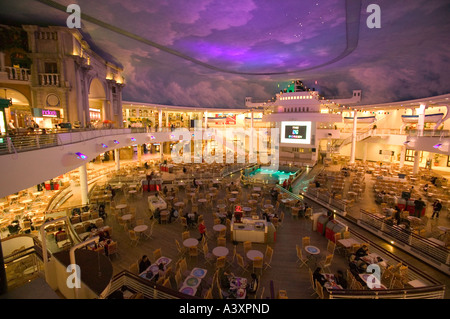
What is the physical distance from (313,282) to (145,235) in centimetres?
695

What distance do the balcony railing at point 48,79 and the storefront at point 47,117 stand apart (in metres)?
1.72

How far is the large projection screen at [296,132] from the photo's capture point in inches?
1135

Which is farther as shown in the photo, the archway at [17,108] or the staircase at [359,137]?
the staircase at [359,137]

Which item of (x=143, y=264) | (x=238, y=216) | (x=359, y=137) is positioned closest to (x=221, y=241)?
(x=238, y=216)

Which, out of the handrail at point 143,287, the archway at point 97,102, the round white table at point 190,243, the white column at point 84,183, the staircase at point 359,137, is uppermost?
the archway at point 97,102

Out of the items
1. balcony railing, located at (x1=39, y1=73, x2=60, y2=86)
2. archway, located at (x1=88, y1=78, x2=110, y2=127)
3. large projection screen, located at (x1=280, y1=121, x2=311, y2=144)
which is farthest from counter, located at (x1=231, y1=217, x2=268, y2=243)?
large projection screen, located at (x1=280, y1=121, x2=311, y2=144)

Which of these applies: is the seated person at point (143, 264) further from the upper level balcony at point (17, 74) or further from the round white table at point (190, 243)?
the upper level balcony at point (17, 74)

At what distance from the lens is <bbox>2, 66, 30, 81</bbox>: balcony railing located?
44.8ft

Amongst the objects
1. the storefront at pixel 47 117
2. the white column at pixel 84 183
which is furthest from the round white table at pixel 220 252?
the storefront at pixel 47 117

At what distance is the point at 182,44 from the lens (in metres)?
19.6

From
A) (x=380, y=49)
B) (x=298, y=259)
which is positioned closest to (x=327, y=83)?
(x=380, y=49)

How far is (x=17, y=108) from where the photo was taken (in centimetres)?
1661

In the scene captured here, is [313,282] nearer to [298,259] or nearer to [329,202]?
[298,259]
